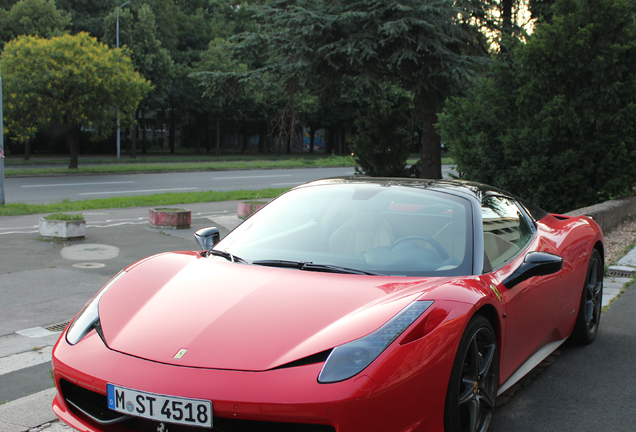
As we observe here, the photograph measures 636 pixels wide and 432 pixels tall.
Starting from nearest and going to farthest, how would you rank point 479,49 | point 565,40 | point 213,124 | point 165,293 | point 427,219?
point 165,293
point 427,219
point 565,40
point 479,49
point 213,124

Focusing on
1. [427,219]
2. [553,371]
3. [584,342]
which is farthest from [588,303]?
[427,219]

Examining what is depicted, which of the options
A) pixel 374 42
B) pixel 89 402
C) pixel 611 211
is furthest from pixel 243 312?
pixel 374 42

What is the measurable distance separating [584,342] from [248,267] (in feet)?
9.66

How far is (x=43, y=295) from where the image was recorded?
6242mm

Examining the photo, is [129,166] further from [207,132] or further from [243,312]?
[243,312]

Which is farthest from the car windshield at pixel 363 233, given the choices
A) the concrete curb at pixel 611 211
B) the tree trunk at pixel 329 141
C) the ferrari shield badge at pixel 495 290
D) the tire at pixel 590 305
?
the tree trunk at pixel 329 141

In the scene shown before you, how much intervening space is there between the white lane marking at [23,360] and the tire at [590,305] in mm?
3940

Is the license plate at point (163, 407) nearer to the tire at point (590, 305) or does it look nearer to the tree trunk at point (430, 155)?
the tire at point (590, 305)

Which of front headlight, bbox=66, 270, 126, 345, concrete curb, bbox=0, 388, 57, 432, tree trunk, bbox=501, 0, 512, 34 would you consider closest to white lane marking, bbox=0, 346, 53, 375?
concrete curb, bbox=0, 388, 57, 432

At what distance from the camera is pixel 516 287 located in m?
3.37

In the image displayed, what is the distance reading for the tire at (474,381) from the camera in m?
2.62

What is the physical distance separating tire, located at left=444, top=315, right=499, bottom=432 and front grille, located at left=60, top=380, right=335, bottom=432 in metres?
0.68

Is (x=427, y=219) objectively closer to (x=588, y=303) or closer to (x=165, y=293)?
(x=165, y=293)

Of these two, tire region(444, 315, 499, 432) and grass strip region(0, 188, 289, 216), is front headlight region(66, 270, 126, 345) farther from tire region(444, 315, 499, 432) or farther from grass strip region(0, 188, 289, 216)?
grass strip region(0, 188, 289, 216)
